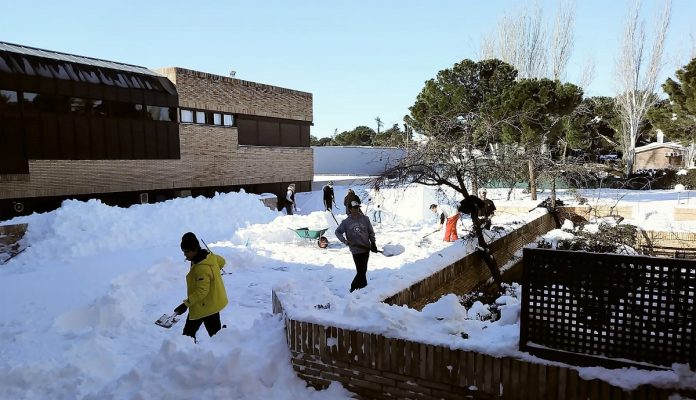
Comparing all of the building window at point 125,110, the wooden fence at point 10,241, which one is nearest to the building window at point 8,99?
the building window at point 125,110

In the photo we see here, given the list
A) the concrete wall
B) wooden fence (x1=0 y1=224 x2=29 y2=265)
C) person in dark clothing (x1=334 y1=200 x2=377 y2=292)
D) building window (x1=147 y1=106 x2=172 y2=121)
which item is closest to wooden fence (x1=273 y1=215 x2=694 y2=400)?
person in dark clothing (x1=334 y1=200 x2=377 y2=292)

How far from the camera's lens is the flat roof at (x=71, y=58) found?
15565mm

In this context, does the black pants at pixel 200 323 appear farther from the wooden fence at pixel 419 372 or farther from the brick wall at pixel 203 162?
the brick wall at pixel 203 162

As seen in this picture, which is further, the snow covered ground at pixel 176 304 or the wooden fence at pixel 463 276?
the wooden fence at pixel 463 276

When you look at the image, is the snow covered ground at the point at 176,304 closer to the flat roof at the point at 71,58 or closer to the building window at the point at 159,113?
the building window at the point at 159,113

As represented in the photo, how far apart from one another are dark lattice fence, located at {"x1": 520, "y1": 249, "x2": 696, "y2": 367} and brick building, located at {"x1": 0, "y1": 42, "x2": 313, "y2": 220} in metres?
16.5

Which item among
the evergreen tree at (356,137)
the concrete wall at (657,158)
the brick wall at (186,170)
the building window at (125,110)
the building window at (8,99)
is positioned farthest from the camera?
the evergreen tree at (356,137)

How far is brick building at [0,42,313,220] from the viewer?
49.3 feet

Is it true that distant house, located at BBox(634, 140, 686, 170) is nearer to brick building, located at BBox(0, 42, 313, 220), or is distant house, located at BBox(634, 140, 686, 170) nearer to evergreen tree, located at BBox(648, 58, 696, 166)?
evergreen tree, located at BBox(648, 58, 696, 166)

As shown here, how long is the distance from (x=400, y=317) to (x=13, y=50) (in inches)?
670

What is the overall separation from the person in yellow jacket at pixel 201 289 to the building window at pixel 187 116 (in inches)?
645

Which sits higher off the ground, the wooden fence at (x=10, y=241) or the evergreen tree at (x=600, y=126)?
the evergreen tree at (x=600, y=126)

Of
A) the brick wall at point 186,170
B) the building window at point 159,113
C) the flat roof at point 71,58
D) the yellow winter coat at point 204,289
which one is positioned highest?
the flat roof at point 71,58

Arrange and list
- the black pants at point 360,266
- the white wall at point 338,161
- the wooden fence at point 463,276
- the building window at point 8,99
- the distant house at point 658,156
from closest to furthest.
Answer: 1. the wooden fence at point 463,276
2. the black pants at point 360,266
3. the building window at point 8,99
4. the distant house at point 658,156
5. the white wall at point 338,161
